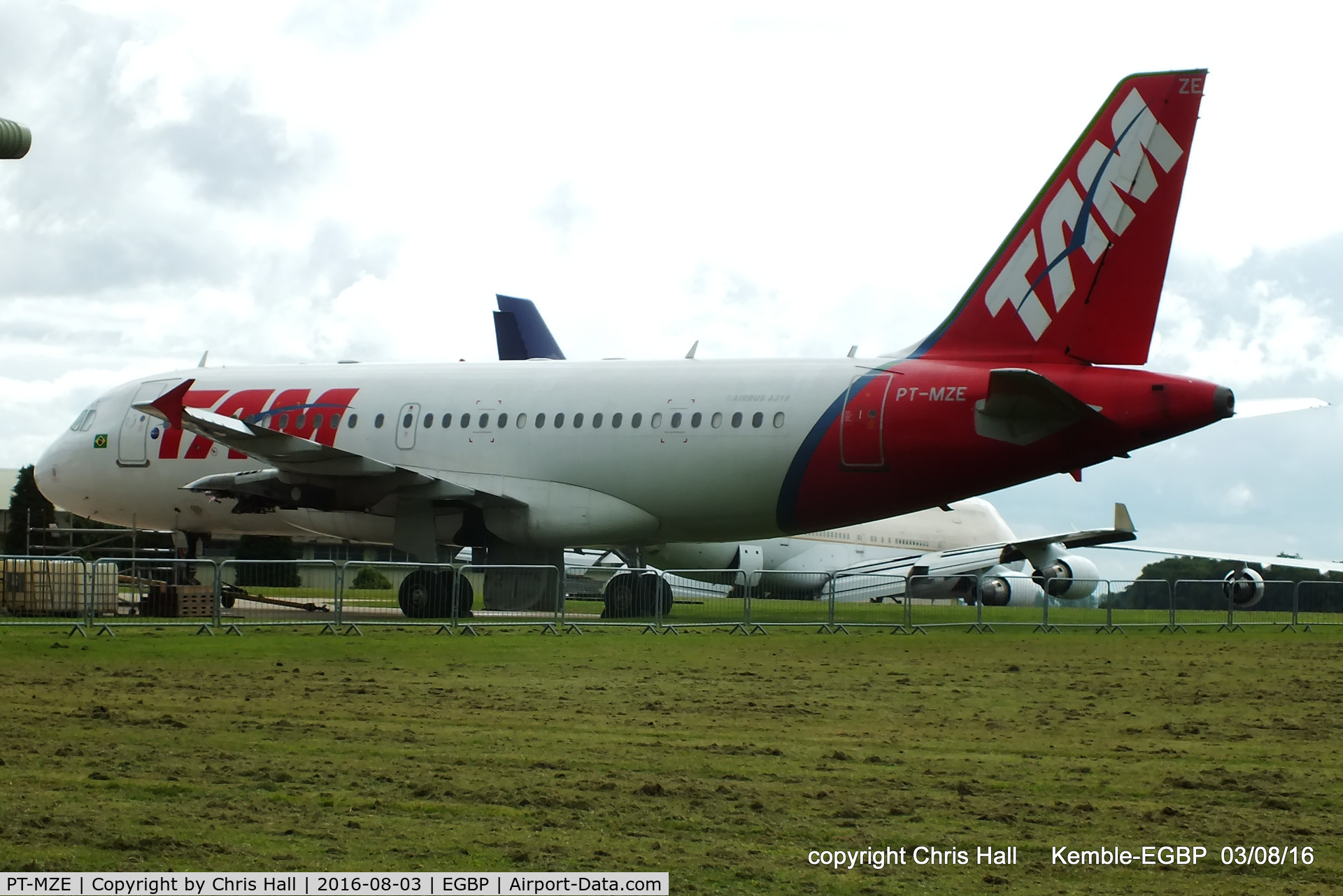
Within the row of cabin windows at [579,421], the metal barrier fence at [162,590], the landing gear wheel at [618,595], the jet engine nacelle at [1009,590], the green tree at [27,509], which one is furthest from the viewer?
the green tree at [27,509]

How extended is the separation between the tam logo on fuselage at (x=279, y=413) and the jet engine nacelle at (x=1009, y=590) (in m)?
17.8

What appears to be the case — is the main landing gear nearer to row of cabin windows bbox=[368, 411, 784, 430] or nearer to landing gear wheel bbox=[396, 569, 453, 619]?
row of cabin windows bbox=[368, 411, 784, 430]

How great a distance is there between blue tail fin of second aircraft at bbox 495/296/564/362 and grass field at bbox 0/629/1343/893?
20967 millimetres

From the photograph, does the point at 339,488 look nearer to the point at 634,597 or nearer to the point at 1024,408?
the point at 634,597

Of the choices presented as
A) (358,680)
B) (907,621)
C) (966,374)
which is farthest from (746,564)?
(358,680)

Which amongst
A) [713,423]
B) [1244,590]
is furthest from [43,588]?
[1244,590]

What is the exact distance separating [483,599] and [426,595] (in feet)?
3.68

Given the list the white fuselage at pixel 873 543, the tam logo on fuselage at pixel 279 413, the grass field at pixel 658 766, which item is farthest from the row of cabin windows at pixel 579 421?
the white fuselage at pixel 873 543

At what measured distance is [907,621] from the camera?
21734 mm

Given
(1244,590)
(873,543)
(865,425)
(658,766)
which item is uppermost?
(865,425)

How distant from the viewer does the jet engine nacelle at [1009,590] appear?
35.8m

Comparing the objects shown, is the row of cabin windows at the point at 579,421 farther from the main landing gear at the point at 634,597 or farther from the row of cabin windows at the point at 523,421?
the main landing gear at the point at 634,597

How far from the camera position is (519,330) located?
36.5 m
